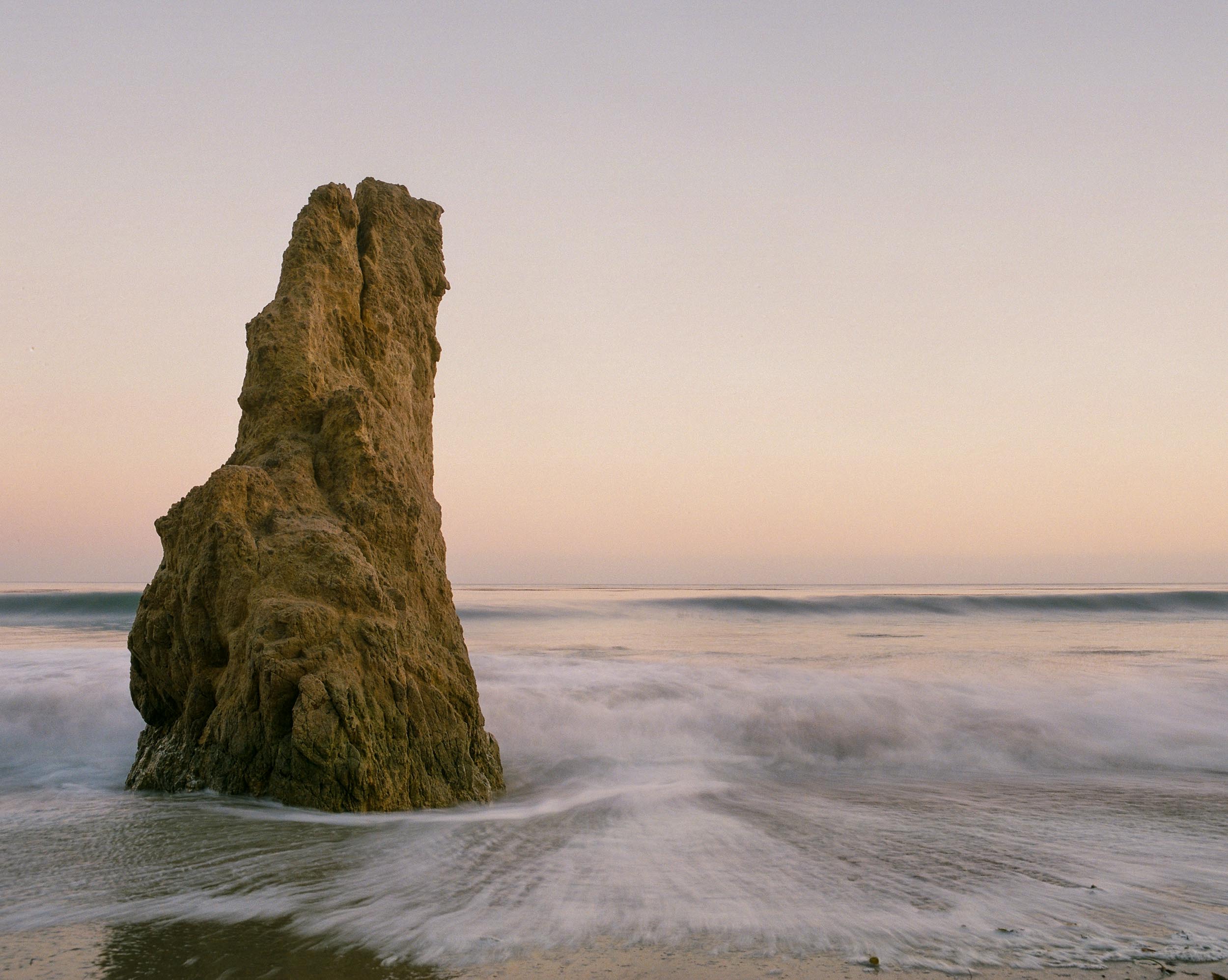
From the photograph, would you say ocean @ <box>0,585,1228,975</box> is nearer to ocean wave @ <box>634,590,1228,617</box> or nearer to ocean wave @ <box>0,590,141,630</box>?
ocean wave @ <box>0,590,141,630</box>

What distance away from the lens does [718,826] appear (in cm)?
564

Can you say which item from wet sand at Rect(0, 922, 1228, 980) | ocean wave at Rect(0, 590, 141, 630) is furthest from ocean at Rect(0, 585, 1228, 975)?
ocean wave at Rect(0, 590, 141, 630)

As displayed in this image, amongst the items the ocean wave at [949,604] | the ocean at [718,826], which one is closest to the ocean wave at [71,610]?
the ocean at [718,826]

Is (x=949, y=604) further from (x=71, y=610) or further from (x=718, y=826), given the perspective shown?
(x=71, y=610)

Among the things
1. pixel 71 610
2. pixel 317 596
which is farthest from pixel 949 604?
pixel 317 596

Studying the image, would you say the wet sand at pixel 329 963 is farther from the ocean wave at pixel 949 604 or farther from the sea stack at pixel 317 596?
the ocean wave at pixel 949 604

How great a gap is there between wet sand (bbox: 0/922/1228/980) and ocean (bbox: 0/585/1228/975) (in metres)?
0.09

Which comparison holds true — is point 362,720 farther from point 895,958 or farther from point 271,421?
point 895,958

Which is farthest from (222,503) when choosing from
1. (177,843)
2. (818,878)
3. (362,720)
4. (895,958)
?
Result: (895,958)

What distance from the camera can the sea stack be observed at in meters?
5.29

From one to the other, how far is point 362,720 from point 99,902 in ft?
5.98

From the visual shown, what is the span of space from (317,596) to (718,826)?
124 inches

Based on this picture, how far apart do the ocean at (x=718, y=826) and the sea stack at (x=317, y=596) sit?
356 millimetres

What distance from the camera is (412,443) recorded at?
24.4 ft
